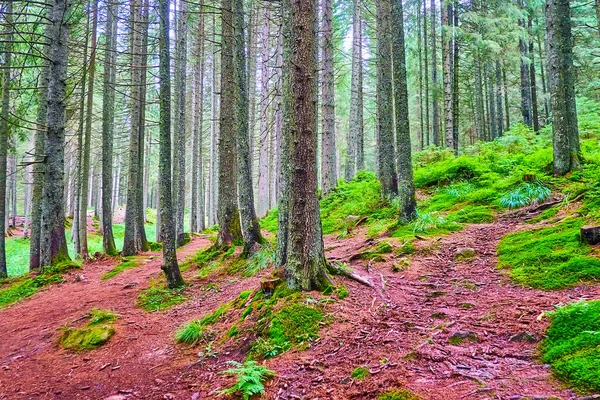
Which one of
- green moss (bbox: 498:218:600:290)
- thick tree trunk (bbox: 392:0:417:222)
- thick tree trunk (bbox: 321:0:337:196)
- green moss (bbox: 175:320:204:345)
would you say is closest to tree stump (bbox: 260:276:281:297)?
green moss (bbox: 175:320:204:345)

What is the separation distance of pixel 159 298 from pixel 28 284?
434 cm

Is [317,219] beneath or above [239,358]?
above

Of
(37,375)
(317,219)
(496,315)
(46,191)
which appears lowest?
(37,375)

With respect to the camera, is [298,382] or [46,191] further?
[46,191]

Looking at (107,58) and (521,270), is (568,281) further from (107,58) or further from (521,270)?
(107,58)

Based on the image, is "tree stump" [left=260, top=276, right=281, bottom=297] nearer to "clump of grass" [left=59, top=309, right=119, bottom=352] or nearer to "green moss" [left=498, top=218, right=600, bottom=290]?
"clump of grass" [left=59, top=309, right=119, bottom=352]

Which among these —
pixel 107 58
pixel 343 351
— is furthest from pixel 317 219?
pixel 107 58

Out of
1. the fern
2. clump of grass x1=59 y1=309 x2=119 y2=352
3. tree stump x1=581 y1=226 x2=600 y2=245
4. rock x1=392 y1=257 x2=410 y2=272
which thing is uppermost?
tree stump x1=581 y1=226 x2=600 y2=245

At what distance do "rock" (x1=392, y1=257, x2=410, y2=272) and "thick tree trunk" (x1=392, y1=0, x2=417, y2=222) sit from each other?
2.26 metres

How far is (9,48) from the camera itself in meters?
9.64

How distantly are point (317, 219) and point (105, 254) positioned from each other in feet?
36.1

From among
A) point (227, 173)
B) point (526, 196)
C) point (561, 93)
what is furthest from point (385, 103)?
point (227, 173)

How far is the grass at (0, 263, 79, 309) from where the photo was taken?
7920 millimetres

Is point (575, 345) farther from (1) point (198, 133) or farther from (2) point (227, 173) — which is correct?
(1) point (198, 133)
